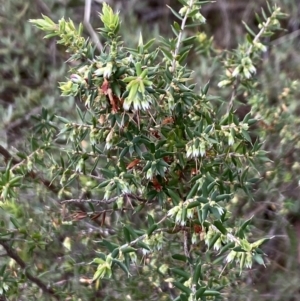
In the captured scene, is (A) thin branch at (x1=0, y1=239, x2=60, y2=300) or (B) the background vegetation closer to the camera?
(A) thin branch at (x1=0, y1=239, x2=60, y2=300)

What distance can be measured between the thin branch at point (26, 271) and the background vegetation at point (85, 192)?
0.02 m

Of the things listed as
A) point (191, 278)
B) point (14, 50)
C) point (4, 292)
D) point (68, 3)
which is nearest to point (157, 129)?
point (191, 278)

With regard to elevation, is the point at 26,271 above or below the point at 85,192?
below

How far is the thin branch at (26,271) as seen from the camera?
1.35 meters

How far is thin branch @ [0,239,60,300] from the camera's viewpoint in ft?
4.43

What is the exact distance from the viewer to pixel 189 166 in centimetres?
117

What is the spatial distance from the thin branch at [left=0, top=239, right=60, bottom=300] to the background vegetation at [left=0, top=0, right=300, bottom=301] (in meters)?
0.02

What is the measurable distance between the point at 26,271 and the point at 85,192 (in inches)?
11.3

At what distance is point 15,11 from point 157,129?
158cm

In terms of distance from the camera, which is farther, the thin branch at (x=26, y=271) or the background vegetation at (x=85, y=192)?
the background vegetation at (x=85, y=192)

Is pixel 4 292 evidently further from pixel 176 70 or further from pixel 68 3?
pixel 68 3

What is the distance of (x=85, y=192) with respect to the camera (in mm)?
1510

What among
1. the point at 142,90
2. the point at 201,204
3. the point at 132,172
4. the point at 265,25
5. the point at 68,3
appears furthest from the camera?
the point at 68,3

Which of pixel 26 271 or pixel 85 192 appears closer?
pixel 26 271
